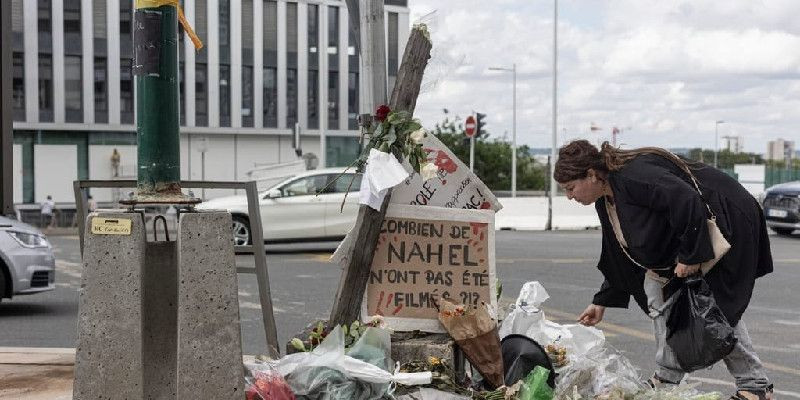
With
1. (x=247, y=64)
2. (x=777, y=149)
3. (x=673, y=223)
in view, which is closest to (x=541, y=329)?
(x=673, y=223)

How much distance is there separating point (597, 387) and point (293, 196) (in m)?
13.6

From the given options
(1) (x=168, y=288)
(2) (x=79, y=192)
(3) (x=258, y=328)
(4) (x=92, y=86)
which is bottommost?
(3) (x=258, y=328)

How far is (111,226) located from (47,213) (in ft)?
111

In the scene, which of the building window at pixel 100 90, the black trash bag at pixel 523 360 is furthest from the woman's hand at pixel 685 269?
the building window at pixel 100 90

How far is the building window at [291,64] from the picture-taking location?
49.5m

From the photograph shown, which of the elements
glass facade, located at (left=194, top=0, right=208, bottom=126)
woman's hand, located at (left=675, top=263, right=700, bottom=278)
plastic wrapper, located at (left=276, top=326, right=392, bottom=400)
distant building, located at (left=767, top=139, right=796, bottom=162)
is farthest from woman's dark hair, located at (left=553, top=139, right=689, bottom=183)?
distant building, located at (left=767, top=139, right=796, bottom=162)

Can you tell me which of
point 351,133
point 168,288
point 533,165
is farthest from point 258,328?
point 533,165

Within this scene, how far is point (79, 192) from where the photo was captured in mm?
4828

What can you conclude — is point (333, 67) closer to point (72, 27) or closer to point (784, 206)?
point (72, 27)

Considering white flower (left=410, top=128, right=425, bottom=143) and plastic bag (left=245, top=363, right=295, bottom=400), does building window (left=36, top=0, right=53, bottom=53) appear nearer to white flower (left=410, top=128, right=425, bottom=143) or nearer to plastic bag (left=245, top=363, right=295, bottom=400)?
white flower (left=410, top=128, right=425, bottom=143)

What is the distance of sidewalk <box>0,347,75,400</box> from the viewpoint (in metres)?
5.70

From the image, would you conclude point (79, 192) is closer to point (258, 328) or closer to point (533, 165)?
point (258, 328)

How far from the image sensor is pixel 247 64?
159 ft

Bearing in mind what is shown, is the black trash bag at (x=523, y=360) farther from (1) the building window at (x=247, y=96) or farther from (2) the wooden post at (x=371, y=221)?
(1) the building window at (x=247, y=96)
